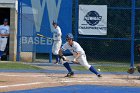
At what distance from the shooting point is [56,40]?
21719mm

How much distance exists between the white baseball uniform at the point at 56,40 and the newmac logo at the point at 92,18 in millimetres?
1825

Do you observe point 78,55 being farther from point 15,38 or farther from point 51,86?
point 15,38

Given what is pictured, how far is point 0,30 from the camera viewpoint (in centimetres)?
2283

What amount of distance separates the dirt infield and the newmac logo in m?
5.69

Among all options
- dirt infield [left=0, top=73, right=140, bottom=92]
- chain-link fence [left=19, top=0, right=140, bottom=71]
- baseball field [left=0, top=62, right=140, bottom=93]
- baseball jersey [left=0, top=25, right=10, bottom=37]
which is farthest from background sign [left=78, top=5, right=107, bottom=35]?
dirt infield [left=0, top=73, right=140, bottom=92]

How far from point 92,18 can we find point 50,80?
792 centimetres

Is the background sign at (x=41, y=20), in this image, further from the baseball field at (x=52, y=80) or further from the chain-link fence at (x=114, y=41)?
the chain-link fence at (x=114, y=41)

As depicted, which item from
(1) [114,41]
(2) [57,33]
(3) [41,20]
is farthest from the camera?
(1) [114,41]

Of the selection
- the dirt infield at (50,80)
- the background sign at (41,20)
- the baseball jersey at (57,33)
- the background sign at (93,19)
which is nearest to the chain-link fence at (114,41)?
the background sign at (41,20)

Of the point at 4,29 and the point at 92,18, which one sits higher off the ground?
the point at 92,18

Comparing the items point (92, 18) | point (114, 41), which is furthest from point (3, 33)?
point (114, 41)

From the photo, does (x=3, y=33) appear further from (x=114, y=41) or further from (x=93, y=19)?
(x=114, y=41)

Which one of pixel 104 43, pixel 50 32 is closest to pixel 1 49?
pixel 50 32

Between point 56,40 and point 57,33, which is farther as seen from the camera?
point 56,40
